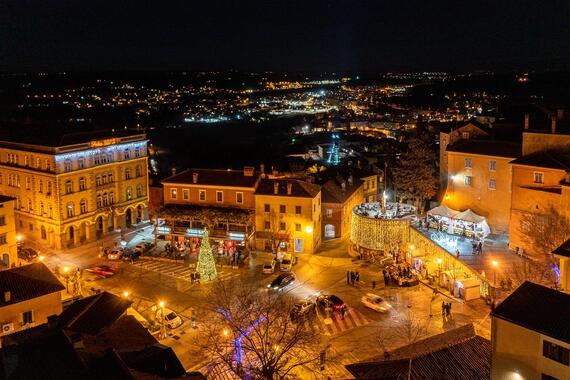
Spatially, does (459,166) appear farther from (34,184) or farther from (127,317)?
(34,184)

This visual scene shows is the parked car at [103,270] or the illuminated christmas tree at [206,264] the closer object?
the illuminated christmas tree at [206,264]

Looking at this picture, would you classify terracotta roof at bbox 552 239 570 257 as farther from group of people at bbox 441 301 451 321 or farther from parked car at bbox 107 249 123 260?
parked car at bbox 107 249 123 260

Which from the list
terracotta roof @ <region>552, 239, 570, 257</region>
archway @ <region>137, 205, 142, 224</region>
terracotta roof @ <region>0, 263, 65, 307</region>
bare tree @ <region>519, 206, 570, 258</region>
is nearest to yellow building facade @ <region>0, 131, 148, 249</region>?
archway @ <region>137, 205, 142, 224</region>

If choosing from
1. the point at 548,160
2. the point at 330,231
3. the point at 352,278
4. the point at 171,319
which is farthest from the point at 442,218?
the point at 171,319

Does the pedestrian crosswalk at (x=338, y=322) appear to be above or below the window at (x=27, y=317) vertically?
below

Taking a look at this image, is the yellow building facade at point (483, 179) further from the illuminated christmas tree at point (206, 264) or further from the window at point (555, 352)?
the window at point (555, 352)

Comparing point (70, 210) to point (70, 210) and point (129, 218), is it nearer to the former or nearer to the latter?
point (70, 210)

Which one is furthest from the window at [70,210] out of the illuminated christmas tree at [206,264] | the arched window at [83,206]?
the illuminated christmas tree at [206,264]

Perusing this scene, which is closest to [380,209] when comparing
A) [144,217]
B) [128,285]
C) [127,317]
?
[128,285]
